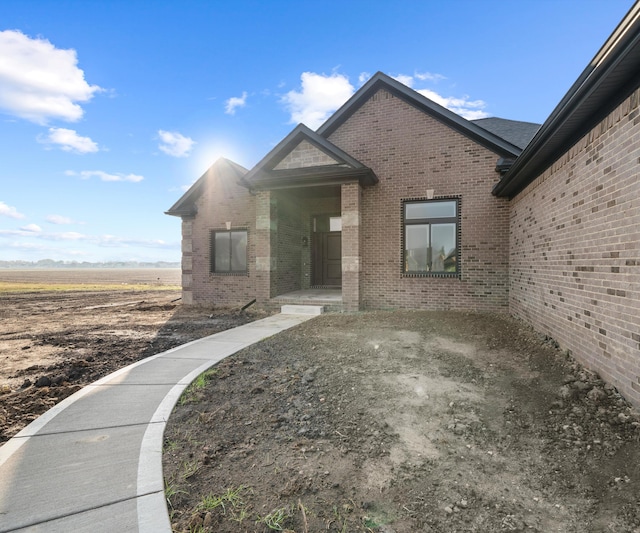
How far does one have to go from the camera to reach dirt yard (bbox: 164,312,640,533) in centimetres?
251

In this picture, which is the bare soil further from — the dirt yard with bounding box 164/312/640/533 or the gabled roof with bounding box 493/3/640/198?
the gabled roof with bounding box 493/3/640/198

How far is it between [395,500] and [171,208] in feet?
45.3

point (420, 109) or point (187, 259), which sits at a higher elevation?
point (420, 109)

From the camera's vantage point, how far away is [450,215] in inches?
433

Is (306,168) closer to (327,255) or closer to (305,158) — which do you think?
(305,158)

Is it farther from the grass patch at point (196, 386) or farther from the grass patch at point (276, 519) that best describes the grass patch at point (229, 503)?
the grass patch at point (196, 386)

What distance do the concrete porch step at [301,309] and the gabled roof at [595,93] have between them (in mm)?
6975

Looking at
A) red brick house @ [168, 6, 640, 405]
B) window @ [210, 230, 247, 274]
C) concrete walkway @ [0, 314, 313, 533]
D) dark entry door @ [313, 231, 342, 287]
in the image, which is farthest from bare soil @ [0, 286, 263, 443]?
dark entry door @ [313, 231, 342, 287]

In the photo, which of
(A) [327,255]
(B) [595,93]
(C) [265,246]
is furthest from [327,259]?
(B) [595,93]

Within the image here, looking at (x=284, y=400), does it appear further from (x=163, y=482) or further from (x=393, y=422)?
(x=163, y=482)

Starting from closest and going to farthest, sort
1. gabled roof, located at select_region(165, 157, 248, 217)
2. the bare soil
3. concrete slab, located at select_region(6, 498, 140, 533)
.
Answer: concrete slab, located at select_region(6, 498, 140, 533)
the bare soil
gabled roof, located at select_region(165, 157, 248, 217)

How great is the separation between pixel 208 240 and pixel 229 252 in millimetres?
1054

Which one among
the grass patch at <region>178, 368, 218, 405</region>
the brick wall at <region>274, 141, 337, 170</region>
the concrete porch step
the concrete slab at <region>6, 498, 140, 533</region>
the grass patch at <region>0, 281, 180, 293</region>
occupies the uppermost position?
the brick wall at <region>274, 141, 337, 170</region>

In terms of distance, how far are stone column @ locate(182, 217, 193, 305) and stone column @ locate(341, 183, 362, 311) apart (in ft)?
22.2
